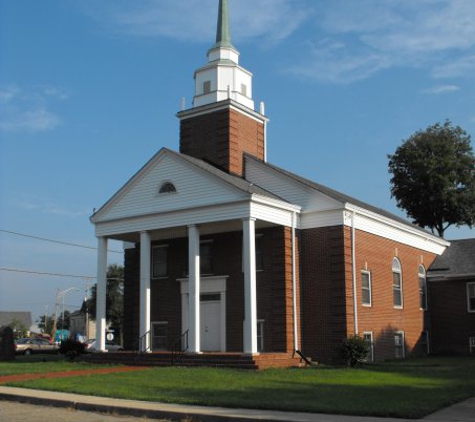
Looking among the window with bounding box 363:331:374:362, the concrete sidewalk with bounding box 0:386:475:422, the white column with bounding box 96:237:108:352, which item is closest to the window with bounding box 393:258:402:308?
the window with bounding box 363:331:374:362

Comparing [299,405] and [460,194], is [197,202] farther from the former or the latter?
[460,194]

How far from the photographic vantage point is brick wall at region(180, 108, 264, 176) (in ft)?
97.6

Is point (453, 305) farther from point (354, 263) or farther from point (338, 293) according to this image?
point (338, 293)

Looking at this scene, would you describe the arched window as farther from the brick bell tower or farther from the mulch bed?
the mulch bed

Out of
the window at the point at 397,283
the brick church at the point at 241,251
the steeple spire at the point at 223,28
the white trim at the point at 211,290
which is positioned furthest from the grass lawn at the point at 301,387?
the steeple spire at the point at 223,28

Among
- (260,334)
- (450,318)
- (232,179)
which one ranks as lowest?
(260,334)

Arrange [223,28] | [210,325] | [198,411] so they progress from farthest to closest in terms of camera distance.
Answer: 1. [223,28]
2. [210,325]
3. [198,411]

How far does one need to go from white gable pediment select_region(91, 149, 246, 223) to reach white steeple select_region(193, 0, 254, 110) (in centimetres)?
498

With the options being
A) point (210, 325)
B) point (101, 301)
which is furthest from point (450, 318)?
point (101, 301)

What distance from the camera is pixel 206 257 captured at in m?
28.9

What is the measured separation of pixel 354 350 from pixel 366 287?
14.0 feet

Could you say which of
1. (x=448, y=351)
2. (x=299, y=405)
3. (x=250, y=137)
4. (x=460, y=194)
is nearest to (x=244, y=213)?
(x=250, y=137)

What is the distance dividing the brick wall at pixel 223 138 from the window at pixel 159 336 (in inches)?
303

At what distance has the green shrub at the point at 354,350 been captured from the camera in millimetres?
24594
